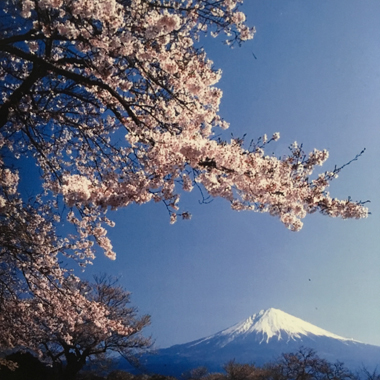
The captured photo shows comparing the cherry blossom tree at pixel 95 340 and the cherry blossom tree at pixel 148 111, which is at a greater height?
the cherry blossom tree at pixel 148 111

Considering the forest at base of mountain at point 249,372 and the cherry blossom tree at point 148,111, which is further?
the forest at base of mountain at point 249,372

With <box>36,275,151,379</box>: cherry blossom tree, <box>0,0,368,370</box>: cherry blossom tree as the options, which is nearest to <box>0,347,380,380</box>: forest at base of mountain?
<box>36,275,151,379</box>: cherry blossom tree

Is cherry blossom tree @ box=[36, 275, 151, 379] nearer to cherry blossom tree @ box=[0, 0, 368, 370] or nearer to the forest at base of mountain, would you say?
the forest at base of mountain

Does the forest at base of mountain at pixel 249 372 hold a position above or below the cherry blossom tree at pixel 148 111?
below

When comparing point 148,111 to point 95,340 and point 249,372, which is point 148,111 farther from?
point 249,372

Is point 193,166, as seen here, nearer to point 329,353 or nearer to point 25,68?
point 25,68

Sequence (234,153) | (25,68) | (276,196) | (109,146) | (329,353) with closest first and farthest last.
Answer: (234,153) → (276,196) → (109,146) → (25,68) → (329,353)

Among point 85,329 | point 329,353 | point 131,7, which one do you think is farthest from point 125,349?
point 329,353

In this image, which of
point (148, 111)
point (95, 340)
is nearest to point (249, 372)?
point (95, 340)

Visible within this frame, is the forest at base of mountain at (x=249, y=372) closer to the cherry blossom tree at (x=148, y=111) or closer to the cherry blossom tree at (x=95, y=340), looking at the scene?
the cherry blossom tree at (x=95, y=340)

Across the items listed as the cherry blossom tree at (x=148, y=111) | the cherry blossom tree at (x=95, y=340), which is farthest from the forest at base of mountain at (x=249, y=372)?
the cherry blossom tree at (x=148, y=111)

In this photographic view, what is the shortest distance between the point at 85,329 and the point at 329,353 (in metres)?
222

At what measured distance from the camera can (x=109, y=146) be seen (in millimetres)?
5926

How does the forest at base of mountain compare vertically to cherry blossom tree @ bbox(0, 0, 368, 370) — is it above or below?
below
